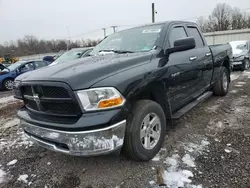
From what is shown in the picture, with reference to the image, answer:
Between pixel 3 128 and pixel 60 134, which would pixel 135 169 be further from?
pixel 3 128

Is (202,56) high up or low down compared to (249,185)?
up

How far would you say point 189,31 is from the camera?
4652mm

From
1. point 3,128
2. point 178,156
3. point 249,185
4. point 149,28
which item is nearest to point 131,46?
point 149,28

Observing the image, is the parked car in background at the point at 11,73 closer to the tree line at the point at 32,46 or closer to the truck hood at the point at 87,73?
the truck hood at the point at 87,73

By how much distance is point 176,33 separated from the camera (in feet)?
13.4

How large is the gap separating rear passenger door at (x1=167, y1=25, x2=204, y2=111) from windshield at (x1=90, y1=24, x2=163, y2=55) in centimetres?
28

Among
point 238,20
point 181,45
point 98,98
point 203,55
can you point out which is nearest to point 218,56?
point 203,55

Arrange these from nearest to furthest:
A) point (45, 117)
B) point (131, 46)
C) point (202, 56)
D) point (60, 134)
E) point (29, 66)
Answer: point (60, 134) → point (45, 117) → point (131, 46) → point (202, 56) → point (29, 66)

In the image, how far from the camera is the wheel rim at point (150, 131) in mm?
2922

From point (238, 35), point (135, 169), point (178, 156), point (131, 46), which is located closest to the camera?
point (135, 169)

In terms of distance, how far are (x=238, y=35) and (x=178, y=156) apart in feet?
92.5

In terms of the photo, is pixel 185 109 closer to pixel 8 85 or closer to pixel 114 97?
pixel 114 97

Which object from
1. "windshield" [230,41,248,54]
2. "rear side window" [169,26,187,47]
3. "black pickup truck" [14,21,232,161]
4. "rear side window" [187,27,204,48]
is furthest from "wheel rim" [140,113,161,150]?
"windshield" [230,41,248,54]

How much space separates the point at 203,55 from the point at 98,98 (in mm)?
2937
